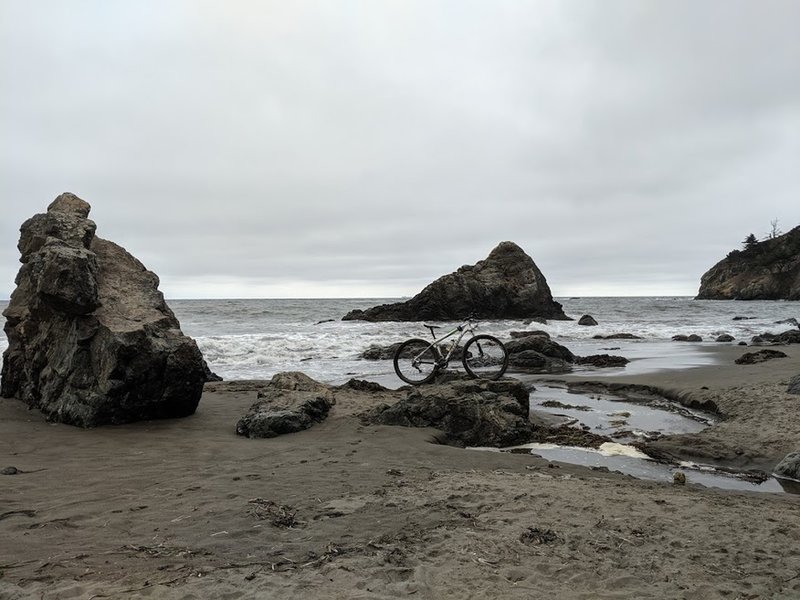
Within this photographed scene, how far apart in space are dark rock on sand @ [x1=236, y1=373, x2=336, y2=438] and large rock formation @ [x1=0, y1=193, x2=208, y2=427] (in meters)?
1.30

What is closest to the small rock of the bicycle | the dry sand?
the bicycle

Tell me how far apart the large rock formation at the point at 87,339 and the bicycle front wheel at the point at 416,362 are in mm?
4557

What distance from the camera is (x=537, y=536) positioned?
3.78 meters

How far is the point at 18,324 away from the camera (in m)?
9.20

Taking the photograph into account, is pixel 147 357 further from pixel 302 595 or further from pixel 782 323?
pixel 782 323

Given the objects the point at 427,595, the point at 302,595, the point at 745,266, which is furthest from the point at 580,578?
the point at 745,266

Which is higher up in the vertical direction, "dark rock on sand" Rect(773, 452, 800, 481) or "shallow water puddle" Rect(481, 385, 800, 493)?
"dark rock on sand" Rect(773, 452, 800, 481)

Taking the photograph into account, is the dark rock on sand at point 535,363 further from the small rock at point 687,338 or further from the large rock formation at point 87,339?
the small rock at point 687,338

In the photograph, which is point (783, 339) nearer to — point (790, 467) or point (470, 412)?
point (790, 467)

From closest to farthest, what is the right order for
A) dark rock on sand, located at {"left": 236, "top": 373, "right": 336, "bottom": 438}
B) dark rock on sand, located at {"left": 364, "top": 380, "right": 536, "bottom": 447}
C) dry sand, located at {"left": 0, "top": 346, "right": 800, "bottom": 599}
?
dry sand, located at {"left": 0, "top": 346, "right": 800, "bottom": 599}
dark rock on sand, located at {"left": 364, "top": 380, "right": 536, "bottom": 447}
dark rock on sand, located at {"left": 236, "top": 373, "right": 336, "bottom": 438}

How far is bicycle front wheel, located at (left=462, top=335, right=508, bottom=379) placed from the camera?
1124cm

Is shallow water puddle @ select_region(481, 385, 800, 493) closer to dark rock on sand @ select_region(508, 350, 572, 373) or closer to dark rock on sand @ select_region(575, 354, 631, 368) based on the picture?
dark rock on sand @ select_region(508, 350, 572, 373)

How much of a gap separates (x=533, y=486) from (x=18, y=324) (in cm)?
911

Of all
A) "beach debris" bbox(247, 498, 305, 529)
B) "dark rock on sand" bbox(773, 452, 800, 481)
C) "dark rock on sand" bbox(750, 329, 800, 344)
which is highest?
"dark rock on sand" bbox(750, 329, 800, 344)
